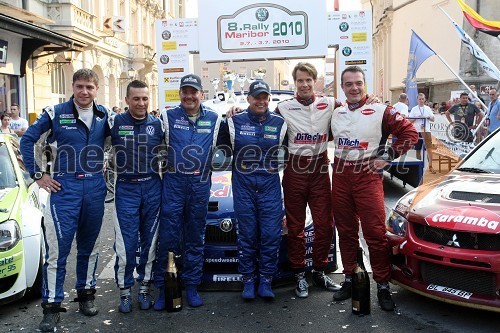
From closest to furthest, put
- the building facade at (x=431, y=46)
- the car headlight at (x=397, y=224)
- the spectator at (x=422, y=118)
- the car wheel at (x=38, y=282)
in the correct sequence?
the car headlight at (x=397, y=224), the car wheel at (x=38, y=282), the spectator at (x=422, y=118), the building facade at (x=431, y=46)

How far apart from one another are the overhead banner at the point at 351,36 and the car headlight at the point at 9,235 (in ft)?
19.5

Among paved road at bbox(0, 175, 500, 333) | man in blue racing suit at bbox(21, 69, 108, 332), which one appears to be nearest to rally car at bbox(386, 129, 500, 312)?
paved road at bbox(0, 175, 500, 333)

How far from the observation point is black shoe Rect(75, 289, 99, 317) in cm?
433

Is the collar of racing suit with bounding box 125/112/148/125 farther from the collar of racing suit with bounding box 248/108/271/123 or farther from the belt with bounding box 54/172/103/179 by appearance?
the collar of racing suit with bounding box 248/108/271/123

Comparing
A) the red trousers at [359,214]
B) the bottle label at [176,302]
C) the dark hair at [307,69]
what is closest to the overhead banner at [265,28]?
the dark hair at [307,69]

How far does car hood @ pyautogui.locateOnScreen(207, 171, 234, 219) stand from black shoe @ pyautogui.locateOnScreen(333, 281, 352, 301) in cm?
115

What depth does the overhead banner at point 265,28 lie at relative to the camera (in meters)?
8.70

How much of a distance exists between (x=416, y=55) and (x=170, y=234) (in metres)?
9.51

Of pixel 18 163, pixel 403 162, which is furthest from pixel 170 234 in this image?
pixel 403 162

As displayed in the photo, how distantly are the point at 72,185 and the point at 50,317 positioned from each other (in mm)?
1029

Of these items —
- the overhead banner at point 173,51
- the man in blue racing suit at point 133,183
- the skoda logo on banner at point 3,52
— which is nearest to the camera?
the man in blue racing suit at point 133,183

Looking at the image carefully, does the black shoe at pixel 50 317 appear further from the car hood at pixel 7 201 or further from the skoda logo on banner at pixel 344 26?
the skoda logo on banner at pixel 344 26

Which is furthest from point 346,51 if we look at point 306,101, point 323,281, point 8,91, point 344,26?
point 8,91

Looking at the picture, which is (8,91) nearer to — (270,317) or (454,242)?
(270,317)
